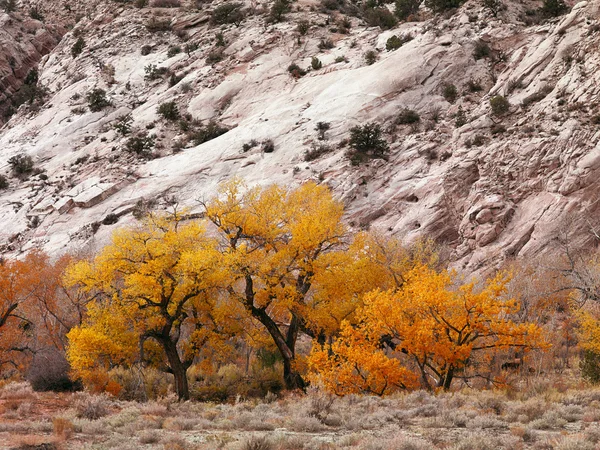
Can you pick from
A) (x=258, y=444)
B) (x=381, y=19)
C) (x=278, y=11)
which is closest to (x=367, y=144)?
(x=381, y=19)

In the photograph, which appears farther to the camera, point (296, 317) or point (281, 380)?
point (281, 380)

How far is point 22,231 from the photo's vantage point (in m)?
41.6

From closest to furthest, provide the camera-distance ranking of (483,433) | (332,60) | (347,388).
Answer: (483,433) → (347,388) → (332,60)

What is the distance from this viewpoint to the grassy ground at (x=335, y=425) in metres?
9.33

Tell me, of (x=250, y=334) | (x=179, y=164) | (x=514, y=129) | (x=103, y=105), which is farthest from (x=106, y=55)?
(x=250, y=334)

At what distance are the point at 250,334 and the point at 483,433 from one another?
13.2m

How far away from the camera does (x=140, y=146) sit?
45844mm

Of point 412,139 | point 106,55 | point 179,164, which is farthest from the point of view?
point 106,55

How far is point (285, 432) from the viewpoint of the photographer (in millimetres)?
11000

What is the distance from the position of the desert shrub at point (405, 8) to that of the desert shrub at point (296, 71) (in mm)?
13467

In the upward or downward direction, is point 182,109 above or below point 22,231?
above

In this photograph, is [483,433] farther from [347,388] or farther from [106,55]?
[106,55]

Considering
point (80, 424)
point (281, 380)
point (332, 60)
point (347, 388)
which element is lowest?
point (281, 380)

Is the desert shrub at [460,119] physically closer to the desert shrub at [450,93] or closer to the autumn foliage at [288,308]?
the desert shrub at [450,93]
